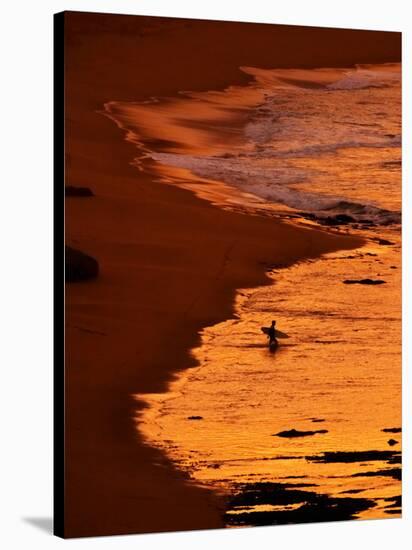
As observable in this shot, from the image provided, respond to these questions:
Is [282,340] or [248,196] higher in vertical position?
[248,196]

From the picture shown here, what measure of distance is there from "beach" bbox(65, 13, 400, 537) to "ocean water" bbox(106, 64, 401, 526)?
8cm

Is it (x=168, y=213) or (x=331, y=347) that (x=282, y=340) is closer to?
(x=331, y=347)

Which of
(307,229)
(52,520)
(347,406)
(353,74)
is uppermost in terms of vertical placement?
(353,74)

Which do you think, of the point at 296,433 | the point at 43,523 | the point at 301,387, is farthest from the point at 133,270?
the point at 43,523

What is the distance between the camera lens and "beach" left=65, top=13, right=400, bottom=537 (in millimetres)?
7820

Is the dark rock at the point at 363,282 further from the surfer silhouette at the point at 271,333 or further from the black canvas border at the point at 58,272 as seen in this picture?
the black canvas border at the point at 58,272

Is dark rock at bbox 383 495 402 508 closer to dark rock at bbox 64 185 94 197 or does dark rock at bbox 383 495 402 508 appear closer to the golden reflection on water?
the golden reflection on water

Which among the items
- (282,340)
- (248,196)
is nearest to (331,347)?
(282,340)

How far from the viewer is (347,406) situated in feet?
27.4

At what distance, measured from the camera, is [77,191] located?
781 centimetres

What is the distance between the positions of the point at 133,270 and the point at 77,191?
1.46ft

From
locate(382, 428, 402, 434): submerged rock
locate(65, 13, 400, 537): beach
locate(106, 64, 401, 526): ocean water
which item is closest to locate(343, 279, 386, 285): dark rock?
locate(106, 64, 401, 526): ocean water

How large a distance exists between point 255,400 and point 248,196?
96 cm

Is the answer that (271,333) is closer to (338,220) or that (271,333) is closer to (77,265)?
(338,220)
